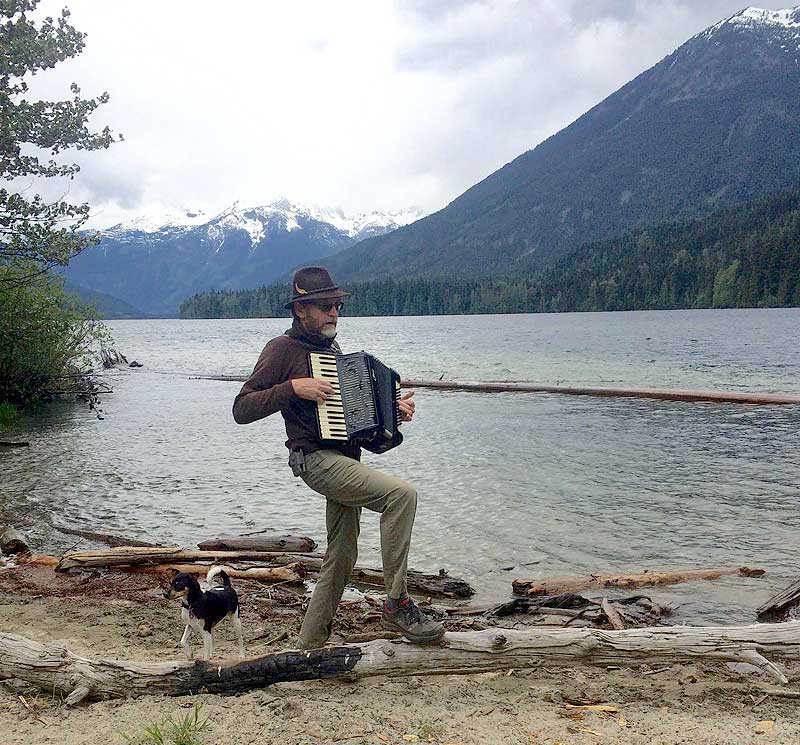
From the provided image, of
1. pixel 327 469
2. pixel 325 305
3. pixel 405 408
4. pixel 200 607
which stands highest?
pixel 325 305

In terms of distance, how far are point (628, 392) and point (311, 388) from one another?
2814 centimetres

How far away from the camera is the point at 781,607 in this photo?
8211mm

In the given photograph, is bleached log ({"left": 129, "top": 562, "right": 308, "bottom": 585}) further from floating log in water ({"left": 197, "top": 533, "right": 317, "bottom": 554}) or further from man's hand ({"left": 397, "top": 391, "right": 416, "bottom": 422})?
man's hand ({"left": 397, "top": 391, "right": 416, "bottom": 422})

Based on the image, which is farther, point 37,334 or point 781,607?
point 37,334

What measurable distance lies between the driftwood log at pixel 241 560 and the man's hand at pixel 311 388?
4.54m

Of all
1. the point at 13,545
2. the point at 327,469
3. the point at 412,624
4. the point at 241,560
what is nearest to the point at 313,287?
the point at 327,469

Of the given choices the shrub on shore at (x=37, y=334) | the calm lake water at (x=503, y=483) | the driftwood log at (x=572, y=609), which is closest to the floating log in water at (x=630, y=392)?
the calm lake water at (x=503, y=483)

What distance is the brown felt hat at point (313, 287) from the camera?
19.1 ft

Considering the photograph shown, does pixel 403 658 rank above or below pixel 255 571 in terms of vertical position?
above

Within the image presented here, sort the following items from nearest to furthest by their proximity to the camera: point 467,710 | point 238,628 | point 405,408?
point 467,710, point 405,408, point 238,628

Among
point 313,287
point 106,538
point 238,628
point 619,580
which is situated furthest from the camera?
point 106,538

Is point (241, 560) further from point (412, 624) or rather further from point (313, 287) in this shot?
point (313, 287)

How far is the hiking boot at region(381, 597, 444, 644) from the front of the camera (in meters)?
5.62

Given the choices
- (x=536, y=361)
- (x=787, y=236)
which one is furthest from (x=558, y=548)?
(x=787, y=236)
